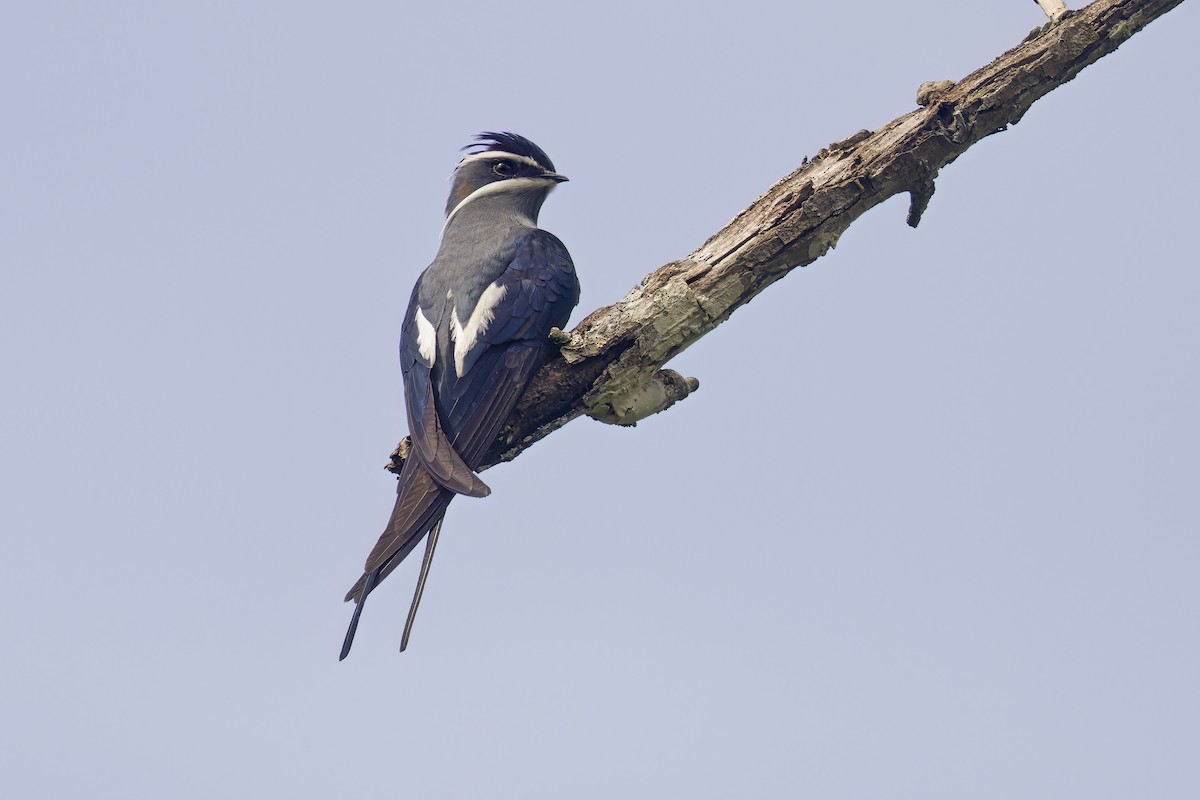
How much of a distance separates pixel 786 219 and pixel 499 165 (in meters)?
2.61

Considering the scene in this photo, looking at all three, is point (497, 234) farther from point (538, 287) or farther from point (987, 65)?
point (987, 65)

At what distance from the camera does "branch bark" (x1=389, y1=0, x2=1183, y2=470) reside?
573 centimetres

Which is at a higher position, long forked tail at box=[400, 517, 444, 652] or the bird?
the bird

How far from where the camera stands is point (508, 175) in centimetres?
773

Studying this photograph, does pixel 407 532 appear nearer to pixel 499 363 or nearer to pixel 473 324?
pixel 499 363

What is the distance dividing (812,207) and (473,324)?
182 centimetres

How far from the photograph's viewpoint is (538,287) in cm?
624

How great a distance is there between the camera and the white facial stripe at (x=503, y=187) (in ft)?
25.1

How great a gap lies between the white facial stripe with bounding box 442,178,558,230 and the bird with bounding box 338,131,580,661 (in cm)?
61

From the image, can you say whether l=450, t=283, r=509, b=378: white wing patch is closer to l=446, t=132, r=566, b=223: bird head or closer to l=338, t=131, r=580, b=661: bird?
l=338, t=131, r=580, b=661: bird

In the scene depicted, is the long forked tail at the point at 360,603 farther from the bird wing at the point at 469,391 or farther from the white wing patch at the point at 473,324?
the white wing patch at the point at 473,324

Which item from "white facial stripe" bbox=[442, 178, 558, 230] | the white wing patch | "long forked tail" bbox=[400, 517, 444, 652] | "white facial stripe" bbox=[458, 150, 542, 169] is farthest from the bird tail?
"white facial stripe" bbox=[458, 150, 542, 169]

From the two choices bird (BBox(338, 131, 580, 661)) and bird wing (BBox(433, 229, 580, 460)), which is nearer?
bird (BBox(338, 131, 580, 661))

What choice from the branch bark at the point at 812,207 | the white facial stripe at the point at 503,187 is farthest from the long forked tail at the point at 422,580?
the white facial stripe at the point at 503,187
